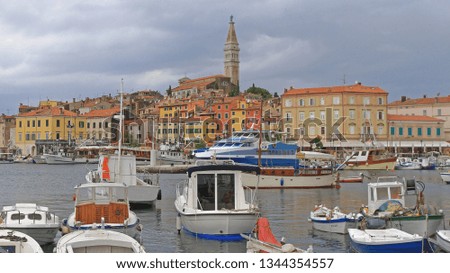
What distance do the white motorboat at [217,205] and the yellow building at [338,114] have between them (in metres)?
35.0

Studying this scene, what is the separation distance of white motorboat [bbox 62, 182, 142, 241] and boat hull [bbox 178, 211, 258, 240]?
0.94 meters

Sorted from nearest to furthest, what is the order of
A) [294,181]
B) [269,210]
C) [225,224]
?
[225,224]
[269,210]
[294,181]

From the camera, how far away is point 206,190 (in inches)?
432

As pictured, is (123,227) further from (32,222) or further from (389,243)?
(389,243)

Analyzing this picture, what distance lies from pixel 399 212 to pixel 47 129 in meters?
37.4

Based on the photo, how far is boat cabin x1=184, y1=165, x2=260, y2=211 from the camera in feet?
35.6

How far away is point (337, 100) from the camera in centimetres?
4716

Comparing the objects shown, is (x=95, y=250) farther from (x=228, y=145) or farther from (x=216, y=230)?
(x=228, y=145)

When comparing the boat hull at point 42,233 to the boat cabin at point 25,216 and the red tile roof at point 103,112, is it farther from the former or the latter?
the red tile roof at point 103,112

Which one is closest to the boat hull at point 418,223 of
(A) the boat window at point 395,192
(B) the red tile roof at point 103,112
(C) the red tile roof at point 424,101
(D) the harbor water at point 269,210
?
(D) the harbor water at point 269,210

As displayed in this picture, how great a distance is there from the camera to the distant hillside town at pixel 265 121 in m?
46.6

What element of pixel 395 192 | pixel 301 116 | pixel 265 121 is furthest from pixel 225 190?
pixel 301 116

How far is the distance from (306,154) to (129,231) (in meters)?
21.2
